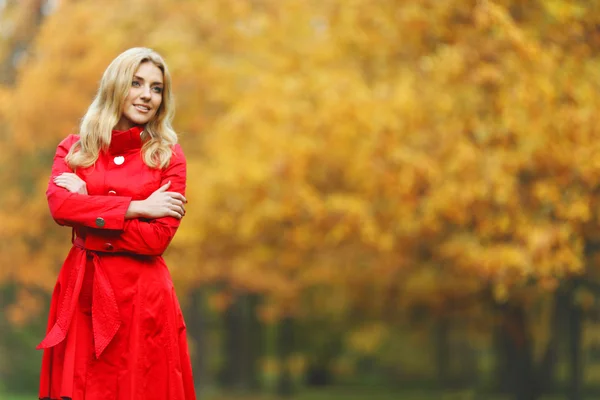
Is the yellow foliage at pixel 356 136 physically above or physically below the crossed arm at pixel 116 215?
above

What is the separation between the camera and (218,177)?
15.3 metres

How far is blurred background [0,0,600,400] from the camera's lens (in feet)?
34.0

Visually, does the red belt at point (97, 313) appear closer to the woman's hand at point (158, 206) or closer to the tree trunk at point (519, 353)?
the woman's hand at point (158, 206)

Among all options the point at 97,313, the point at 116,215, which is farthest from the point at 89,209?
the point at 97,313

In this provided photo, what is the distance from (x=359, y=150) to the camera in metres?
12.7

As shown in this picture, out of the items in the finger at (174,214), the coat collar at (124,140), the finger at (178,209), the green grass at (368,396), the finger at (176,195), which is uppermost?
the coat collar at (124,140)

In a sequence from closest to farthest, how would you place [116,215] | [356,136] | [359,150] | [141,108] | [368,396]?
[116,215], [141,108], [359,150], [356,136], [368,396]

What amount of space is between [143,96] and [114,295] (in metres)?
→ 0.90

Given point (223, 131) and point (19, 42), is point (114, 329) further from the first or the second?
point (19, 42)

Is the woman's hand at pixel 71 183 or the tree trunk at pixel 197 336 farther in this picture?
the tree trunk at pixel 197 336

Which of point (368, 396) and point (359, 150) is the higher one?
point (359, 150)

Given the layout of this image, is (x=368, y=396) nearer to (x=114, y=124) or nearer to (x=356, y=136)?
(x=356, y=136)

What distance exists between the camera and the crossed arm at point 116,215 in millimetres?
4238

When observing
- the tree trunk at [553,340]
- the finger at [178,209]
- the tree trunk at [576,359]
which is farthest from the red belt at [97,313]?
the tree trunk at [576,359]
